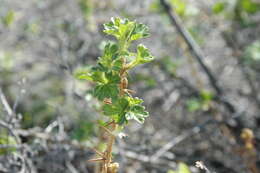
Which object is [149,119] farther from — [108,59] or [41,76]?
[108,59]

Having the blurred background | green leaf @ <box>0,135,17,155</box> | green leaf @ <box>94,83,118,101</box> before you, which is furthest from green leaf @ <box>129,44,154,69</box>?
green leaf @ <box>0,135,17,155</box>

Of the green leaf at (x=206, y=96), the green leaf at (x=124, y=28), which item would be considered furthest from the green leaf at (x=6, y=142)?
the green leaf at (x=206, y=96)

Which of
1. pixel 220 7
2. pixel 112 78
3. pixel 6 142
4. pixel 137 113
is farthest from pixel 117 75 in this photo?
pixel 220 7

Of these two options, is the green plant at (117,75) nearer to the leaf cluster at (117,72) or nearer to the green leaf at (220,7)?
the leaf cluster at (117,72)

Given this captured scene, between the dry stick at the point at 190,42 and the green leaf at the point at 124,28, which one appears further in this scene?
the dry stick at the point at 190,42

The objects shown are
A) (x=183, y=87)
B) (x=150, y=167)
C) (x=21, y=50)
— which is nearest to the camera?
(x=150, y=167)

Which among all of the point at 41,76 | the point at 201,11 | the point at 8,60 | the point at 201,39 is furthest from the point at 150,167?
the point at 8,60

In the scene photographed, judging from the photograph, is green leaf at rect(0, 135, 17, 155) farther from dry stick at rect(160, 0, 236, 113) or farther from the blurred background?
dry stick at rect(160, 0, 236, 113)
